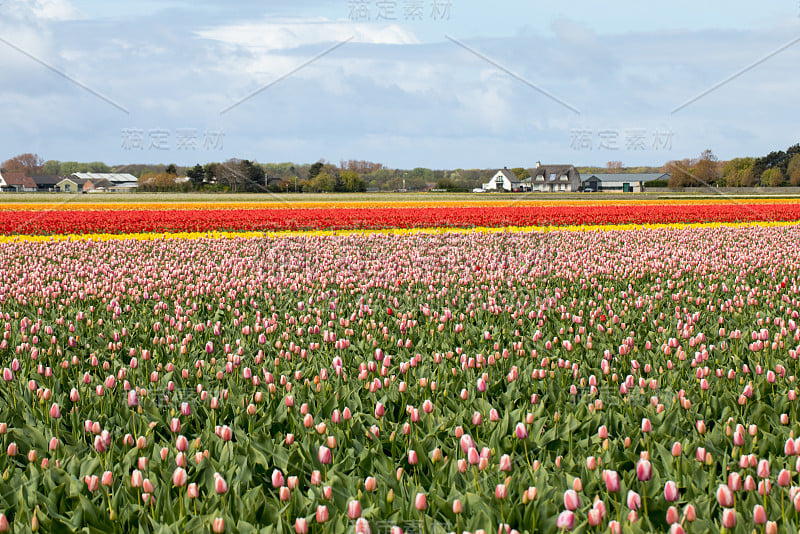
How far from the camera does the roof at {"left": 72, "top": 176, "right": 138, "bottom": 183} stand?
9319cm

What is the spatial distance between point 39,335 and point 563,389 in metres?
5.50

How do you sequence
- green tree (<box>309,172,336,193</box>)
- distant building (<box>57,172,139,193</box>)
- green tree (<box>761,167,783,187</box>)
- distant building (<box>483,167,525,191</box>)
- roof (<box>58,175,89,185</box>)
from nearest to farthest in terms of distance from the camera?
green tree (<box>761,167,783,187</box>) < green tree (<box>309,172,336,193</box>) < distant building (<box>57,172,139,193</box>) < roof (<box>58,175,89,185</box>) < distant building (<box>483,167,525,191</box>)

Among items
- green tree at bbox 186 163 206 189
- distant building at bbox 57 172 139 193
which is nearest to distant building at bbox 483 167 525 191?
green tree at bbox 186 163 206 189

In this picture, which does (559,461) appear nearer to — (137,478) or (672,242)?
(137,478)

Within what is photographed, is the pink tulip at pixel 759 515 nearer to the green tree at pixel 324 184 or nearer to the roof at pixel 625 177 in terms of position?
the green tree at pixel 324 184

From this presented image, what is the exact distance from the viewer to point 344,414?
4.55 meters

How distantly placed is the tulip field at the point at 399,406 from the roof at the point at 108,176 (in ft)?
289

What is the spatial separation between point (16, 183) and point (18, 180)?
1.37 metres

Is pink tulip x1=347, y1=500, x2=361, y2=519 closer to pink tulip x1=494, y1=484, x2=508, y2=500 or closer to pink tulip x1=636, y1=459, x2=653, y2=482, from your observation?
pink tulip x1=494, y1=484, x2=508, y2=500

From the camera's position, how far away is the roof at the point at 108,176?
3669 inches

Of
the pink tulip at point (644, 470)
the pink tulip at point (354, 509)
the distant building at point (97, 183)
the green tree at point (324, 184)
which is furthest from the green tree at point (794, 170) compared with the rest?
the pink tulip at point (354, 509)

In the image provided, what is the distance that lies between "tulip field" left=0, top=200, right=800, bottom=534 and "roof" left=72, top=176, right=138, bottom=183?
88181 millimetres

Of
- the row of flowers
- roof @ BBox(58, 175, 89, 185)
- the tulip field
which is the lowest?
the tulip field

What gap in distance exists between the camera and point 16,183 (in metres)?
101
